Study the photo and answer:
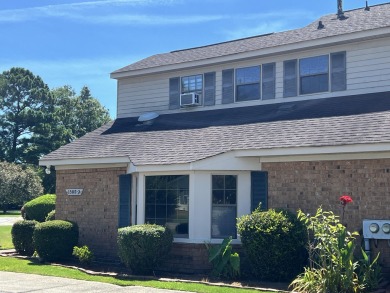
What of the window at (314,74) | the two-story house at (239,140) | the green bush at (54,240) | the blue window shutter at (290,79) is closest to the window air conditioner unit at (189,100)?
the two-story house at (239,140)

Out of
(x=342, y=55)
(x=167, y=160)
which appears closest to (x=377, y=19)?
(x=342, y=55)

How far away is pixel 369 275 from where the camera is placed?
10.4 metres

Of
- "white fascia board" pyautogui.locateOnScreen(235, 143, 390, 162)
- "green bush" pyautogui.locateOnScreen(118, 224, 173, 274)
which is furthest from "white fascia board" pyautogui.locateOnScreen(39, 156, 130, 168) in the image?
"white fascia board" pyautogui.locateOnScreen(235, 143, 390, 162)

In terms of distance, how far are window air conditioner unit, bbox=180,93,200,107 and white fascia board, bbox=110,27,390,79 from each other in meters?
0.94

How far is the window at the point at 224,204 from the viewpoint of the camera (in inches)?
539

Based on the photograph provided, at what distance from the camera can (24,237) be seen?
16.7 meters

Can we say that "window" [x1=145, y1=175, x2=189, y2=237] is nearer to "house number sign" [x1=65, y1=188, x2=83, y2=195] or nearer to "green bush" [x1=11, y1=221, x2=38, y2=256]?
"house number sign" [x1=65, y1=188, x2=83, y2=195]

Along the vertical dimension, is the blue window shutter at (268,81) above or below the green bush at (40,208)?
above

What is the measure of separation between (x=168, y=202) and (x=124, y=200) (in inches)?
64.4

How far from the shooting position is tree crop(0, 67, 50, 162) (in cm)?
5766

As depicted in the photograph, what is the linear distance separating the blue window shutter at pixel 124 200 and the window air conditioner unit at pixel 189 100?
403 cm

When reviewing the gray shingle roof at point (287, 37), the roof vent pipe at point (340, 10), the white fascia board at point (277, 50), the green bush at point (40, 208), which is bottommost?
the green bush at point (40, 208)

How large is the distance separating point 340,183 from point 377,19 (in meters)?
6.33

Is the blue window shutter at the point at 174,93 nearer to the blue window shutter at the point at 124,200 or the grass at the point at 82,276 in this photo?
the blue window shutter at the point at 124,200
